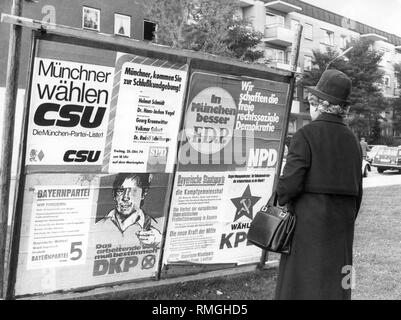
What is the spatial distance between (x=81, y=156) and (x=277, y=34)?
35.6 meters

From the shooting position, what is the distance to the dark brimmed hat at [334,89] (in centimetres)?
319

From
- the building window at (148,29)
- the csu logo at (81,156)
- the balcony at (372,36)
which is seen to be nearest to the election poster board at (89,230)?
the csu logo at (81,156)

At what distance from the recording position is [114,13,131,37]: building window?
23.6 m

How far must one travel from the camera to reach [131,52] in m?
3.78

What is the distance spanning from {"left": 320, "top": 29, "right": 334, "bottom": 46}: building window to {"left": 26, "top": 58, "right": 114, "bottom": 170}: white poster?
144 feet

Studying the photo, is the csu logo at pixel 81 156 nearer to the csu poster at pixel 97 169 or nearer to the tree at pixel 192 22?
the csu poster at pixel 97 169

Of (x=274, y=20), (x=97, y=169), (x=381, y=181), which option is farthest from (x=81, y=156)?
(x=274, y=20)

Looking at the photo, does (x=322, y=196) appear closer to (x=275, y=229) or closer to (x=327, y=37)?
(x=275, y=229)

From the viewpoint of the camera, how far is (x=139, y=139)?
396 cm

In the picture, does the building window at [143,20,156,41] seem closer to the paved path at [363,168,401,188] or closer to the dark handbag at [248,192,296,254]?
the paved path at [363,168,401,188]

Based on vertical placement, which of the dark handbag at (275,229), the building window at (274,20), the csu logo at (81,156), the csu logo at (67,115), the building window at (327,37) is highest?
the building window at (327,37)

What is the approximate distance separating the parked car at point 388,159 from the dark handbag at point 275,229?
71.9 feet

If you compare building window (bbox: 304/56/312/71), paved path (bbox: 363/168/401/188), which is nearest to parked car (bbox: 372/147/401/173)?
paved path (bbox: 363/168/401/188)

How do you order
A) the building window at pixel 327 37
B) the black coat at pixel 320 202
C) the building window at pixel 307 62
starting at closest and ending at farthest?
1. the black coat at pixel 320 202
2. the building window at pixel 307 62
3. the building window at pixel 327 37
